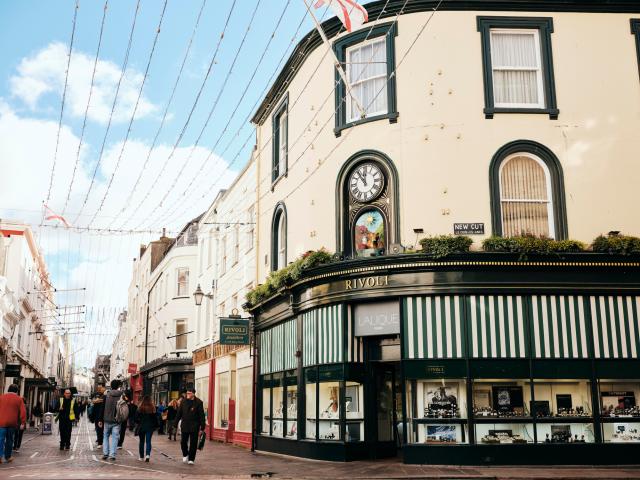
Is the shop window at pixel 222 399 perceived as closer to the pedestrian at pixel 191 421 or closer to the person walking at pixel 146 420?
the person walking at pixel 146 420

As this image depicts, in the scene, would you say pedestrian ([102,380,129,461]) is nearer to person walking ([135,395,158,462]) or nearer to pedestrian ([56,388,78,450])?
person walking ([135,395,158,462])

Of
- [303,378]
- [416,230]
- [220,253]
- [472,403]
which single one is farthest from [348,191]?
[220,253]

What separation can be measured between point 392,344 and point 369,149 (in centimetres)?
483

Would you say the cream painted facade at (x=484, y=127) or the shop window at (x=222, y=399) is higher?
the cream painted facade at (x=484, y=127)

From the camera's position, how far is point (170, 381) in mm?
41719

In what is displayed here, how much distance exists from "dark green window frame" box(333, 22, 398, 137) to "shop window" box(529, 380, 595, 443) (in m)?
7.24

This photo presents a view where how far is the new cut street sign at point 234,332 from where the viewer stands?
2291cm

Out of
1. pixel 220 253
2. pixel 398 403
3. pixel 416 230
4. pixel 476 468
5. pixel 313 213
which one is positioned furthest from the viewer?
pixel 220 253

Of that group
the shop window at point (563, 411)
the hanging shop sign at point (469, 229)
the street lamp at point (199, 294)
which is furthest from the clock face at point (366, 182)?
the street lamp at point (199, 294)

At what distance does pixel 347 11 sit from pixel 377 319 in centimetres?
721

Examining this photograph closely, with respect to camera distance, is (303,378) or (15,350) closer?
(303,378)

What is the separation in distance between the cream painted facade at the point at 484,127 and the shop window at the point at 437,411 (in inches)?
129

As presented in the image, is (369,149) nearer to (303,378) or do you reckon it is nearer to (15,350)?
(303,378)

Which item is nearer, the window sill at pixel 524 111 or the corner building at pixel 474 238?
the corner building at pixel 474 238
